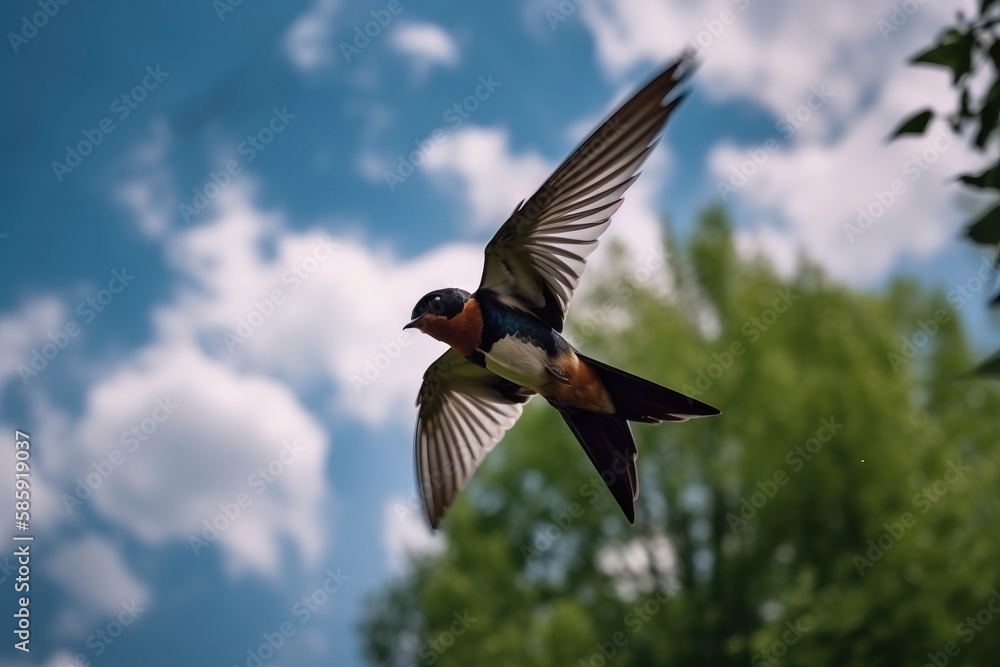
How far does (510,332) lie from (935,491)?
1017cm

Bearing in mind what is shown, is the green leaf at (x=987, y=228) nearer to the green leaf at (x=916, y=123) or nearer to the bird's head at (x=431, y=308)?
the green leaf at (x=916, y=123)

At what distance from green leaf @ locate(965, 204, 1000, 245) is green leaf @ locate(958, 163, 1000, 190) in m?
0.09

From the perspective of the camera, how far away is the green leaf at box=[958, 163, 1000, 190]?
1.35 m

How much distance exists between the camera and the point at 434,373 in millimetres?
2205

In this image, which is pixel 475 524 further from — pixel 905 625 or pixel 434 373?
pixel 434 373

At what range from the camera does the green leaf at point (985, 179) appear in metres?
1.35

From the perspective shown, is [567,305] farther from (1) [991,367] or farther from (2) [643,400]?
(1) [991,367]

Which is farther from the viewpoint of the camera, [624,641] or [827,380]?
[624,641]

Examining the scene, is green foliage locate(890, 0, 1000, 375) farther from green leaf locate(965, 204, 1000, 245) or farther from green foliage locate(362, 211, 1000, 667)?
green foliage locate(362, 211, 1000, 667)

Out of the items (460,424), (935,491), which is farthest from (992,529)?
(460,424)

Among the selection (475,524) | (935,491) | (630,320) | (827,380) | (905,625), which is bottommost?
(905,625)

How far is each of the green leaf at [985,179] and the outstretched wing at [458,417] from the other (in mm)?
976

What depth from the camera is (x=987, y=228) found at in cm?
128

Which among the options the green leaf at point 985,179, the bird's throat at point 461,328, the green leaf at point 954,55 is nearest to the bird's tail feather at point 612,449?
the bird's throat at point 461,328
